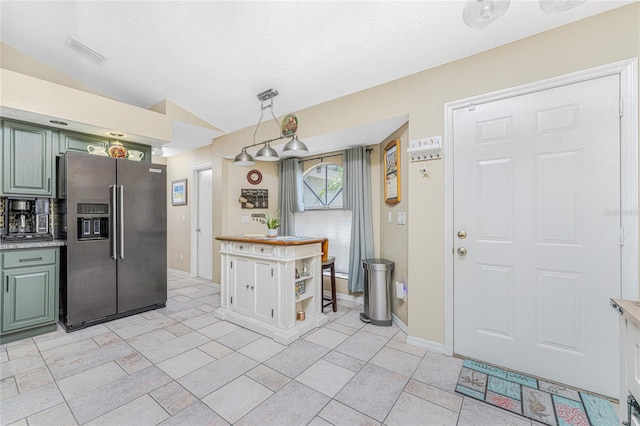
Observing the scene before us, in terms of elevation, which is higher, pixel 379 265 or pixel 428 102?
pixel 428 102

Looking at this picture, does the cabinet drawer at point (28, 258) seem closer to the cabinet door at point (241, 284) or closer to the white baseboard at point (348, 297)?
the cabinet door at point (241, 284)

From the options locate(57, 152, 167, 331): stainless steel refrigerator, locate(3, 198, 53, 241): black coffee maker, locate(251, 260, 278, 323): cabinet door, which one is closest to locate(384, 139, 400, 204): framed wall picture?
locate(251, 260, 278, 323): cabinet door

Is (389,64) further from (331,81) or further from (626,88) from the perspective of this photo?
(626,88)

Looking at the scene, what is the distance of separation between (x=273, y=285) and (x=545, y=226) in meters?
2.44

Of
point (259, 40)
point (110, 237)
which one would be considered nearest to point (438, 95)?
point (259, 40)

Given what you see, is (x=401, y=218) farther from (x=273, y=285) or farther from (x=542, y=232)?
(x=273, y=285)

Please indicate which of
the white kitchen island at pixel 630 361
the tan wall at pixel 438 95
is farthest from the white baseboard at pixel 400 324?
the white kitchen island at pixel 630 361

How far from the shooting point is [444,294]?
2467mm

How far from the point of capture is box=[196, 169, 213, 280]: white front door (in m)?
5.23

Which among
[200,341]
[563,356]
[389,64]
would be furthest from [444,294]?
[200,341]

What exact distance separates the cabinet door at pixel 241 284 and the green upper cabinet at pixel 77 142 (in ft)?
7.83

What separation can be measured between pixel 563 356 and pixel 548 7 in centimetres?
229

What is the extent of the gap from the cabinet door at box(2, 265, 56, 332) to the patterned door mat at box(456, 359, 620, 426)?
13.4 feet

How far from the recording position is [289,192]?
15.3 ft
